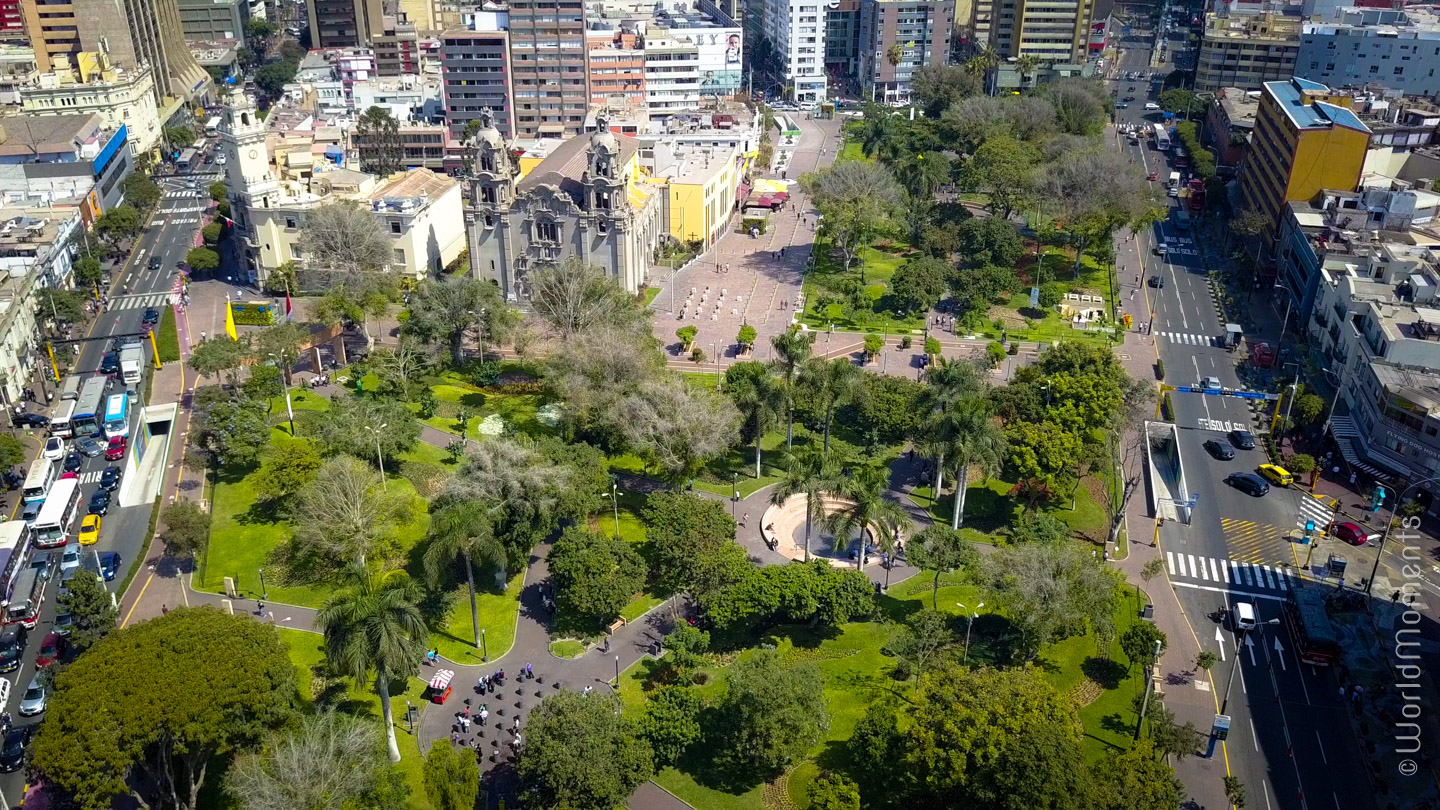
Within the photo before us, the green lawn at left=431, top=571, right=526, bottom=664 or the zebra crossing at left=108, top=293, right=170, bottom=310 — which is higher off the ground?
the zebra crossing at left=108, top=293, right=170, bottom=310

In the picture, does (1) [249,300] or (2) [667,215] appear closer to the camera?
(1) [249,300]

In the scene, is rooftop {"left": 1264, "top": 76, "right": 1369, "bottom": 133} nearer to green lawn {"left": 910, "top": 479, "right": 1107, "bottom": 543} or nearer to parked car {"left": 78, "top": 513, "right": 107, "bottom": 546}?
green lawn {"left": 910, "top": 479, "right": 1107, "bottom": 543}

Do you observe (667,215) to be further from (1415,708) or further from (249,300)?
(1415,708)

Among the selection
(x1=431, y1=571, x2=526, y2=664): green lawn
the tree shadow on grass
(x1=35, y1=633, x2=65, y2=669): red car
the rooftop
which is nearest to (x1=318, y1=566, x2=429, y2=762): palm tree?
(x1=431, y1=571, x2=526, y2=664): green lawn

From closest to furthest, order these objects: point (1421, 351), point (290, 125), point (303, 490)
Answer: point (303, 490) < point (1421, 351) < point (290, 125)

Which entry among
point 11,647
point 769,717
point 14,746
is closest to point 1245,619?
point 769,717

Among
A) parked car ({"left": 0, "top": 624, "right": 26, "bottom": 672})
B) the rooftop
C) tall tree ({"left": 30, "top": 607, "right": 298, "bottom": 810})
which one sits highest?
the rooftop

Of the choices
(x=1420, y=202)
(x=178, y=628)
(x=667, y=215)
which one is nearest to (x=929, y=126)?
(x=667, y=215)

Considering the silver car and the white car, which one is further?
the white car
